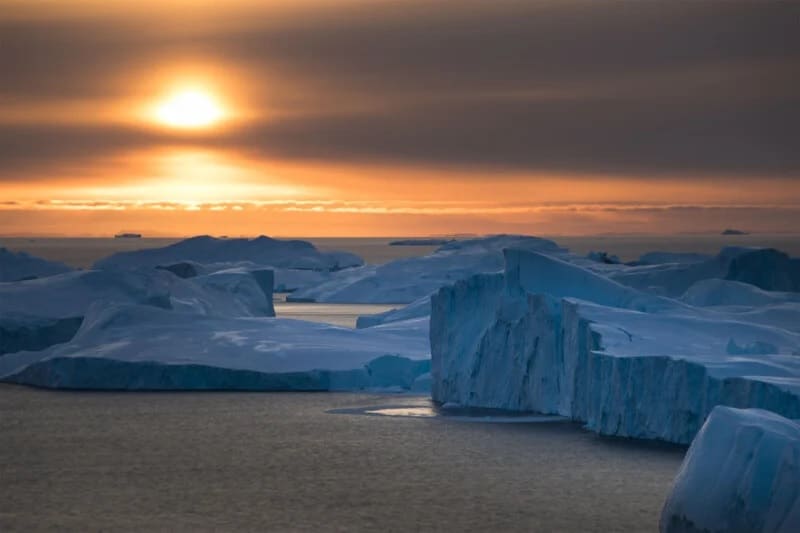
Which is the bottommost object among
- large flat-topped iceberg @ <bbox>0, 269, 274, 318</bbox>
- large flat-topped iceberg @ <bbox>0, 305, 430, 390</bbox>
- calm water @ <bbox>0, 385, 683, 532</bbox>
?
calm water @ <bbox>0, 385, 683, 532</bbox>

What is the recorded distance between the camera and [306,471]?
2209 cm

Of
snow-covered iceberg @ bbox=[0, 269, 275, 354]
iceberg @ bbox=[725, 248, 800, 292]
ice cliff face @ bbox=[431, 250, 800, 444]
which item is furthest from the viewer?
iceberg @ bbox=[725, 248, 800, 292]

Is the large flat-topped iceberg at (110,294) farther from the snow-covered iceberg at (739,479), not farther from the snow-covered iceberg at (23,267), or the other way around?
the snow-covered iceberg at (739,479)

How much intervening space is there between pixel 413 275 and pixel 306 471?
163 ft

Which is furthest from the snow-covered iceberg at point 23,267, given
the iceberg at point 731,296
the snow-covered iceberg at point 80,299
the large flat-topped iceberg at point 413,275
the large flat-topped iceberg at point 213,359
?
the iceberg at point 731,296

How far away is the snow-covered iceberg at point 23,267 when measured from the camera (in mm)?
57250

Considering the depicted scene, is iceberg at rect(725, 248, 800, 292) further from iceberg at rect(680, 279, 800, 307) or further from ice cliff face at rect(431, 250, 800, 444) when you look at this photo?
ice cliff face at rect(431, 250, 800, 444)

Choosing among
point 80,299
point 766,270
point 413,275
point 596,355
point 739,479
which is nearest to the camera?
point 739,479

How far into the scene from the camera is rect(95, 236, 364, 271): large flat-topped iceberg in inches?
3071

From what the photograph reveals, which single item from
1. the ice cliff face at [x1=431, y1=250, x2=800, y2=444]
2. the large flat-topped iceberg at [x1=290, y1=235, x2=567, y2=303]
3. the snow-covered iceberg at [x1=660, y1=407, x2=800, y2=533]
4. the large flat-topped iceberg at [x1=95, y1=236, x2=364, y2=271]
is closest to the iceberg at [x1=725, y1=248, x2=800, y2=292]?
the ice cliff face at [x1=431, y1=250, x2=800, y2=444]

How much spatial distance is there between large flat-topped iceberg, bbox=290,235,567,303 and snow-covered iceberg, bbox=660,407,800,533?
51261 mm

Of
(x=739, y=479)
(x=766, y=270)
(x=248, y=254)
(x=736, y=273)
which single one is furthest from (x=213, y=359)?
(x=248, y=254)

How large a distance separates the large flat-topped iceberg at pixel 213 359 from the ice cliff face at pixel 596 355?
7.24ft

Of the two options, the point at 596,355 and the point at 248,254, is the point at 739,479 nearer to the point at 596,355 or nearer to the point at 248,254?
the point at 596,355
